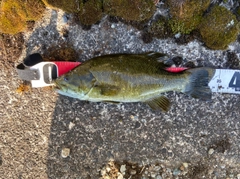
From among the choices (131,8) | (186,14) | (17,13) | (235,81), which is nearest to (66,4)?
(17,13)

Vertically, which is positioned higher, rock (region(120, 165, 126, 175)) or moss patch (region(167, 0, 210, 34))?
moss patch (region(167, 0, 210, 34))

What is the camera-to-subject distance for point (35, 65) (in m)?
3.84

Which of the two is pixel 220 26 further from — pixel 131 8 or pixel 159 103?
pixel 159 103

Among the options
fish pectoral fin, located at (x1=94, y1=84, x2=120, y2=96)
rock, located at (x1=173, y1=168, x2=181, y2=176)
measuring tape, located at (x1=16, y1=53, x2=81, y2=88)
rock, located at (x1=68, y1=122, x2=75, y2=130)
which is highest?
measuring tape, located at (x1=16, y1=53, x2=81, y2=88)

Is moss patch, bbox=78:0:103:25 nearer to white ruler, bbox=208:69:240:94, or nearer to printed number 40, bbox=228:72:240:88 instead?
white ruler, bbox=208:69:240:94

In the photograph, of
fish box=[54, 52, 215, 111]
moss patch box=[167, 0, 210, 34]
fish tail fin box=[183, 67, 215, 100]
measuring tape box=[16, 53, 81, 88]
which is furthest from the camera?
measuring tape box=[16, 53, 81, 88]

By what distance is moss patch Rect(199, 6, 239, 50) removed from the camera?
12.1ft

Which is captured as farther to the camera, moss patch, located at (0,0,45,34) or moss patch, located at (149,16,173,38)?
moss patch, located at (149,16,173,38)

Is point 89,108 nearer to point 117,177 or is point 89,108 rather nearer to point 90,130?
point 90,130

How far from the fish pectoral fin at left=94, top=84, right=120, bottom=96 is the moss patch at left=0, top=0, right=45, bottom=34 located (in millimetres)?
1529

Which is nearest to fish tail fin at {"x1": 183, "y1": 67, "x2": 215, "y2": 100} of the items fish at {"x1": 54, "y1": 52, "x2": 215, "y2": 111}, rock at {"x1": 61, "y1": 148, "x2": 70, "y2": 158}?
fish at {"x1": 54, "y1": 52, "x2": 215, "y2": 111}

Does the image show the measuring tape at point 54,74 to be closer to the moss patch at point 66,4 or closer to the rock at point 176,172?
the moss patch at point 66,4

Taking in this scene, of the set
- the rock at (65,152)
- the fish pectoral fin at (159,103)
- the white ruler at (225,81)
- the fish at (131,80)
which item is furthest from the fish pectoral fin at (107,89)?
the white ruler at (225,81)

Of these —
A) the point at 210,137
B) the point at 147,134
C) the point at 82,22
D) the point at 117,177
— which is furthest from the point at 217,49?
the point at 117,177
